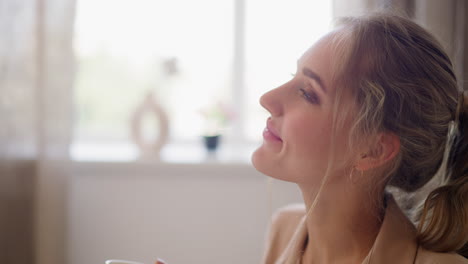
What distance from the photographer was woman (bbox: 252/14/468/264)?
2.97 ft

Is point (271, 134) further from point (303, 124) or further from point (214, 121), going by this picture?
point (214, 121)

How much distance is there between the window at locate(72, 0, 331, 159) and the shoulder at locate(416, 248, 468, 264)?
127 cm

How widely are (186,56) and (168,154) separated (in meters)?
0.45

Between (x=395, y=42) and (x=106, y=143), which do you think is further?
(x=106, y=143)

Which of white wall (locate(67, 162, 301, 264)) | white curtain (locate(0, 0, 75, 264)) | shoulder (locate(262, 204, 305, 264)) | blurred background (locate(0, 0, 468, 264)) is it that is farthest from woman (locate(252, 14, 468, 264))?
white curtain (locate(0, 0, 75, 264))

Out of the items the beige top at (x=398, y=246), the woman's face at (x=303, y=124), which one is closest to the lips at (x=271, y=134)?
the woman's face at (x=303, y=124)

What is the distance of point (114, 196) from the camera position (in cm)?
188

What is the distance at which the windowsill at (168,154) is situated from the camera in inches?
72.6

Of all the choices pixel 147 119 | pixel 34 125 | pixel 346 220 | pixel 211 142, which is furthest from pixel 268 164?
pixel 147 119

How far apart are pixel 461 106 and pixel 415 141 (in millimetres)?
118

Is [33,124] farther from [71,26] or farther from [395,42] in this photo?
[395,42]

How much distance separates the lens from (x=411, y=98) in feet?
2.94

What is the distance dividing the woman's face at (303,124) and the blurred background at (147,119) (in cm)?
56

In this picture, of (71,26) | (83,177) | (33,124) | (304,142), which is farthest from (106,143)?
(304,142)
